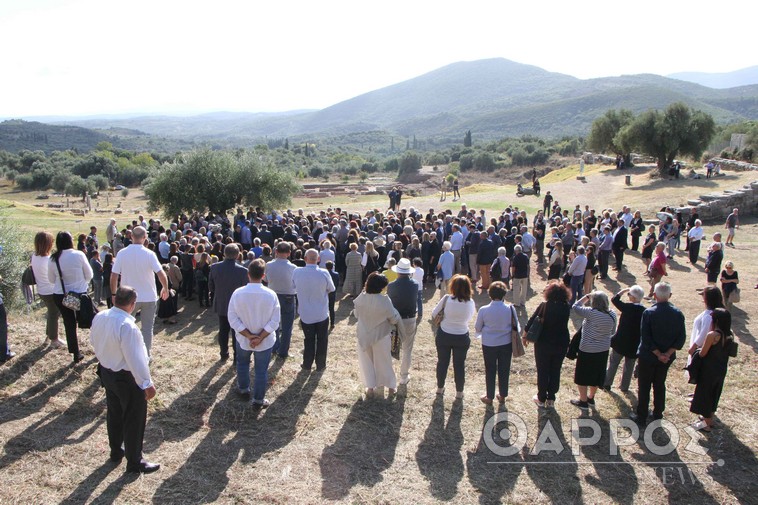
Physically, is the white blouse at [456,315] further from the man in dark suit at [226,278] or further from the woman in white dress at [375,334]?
the man in dark suit at [226,278]

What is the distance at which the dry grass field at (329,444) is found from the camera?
488 centimetres

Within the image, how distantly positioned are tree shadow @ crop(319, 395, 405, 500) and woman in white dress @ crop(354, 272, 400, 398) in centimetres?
28

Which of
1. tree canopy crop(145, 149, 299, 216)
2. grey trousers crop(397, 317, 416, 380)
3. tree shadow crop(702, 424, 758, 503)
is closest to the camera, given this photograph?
tree shadow crop(702, 424, 758, 503)

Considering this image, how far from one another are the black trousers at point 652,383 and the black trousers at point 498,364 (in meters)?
1.64

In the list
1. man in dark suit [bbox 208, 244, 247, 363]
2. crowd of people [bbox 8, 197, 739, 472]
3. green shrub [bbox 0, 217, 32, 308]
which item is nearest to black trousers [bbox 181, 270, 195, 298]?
green shrub [bbox 0, 217, 32, 308]

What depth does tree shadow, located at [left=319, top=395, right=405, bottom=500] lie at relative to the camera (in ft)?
16.6

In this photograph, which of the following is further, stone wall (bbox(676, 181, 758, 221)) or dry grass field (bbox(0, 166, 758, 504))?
stone wall (bbox(676, 181, 758, 221))

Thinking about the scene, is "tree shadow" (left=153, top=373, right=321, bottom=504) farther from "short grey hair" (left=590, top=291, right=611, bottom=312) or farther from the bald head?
"short grey hair" (left=590, top=291, right=611, bottom=312)

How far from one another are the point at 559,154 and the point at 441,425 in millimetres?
68878

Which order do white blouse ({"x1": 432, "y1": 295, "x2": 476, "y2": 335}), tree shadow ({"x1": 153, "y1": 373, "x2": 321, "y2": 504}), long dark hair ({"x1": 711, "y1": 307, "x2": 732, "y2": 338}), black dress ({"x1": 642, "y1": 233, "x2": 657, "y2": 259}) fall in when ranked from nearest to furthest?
tree shadow ({"x1": 153, "y1": 373, "x2": 321, "y2": 504})
long dark hair ({"x1": 711, "y1": 307, "x2": 732, "y2": 338})
white blouse ({"x1": 432, "y1": 295, "x2": 476, "y2": 335})
black dress ({"x1": 642, "y1": 233, "x2": 657, "y2": 259})

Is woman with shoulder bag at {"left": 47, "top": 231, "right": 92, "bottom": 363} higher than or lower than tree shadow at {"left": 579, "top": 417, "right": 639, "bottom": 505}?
higher

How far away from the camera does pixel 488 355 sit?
22.0ft

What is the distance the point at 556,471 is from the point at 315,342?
381cm

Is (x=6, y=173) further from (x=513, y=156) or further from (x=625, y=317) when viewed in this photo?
(x=625, y=317)
